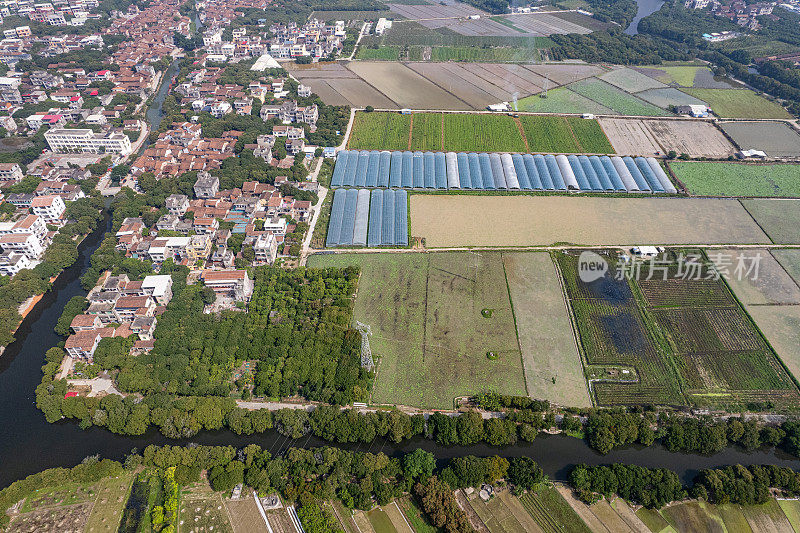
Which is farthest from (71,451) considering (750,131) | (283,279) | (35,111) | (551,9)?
(551,9)

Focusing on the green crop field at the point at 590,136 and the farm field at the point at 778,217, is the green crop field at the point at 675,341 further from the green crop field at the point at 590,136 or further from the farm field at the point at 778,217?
the green crop field at the point at 590,136

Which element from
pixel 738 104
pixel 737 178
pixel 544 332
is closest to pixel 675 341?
pixel 544 332

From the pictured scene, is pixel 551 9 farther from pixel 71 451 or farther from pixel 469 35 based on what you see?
pixel 71 451

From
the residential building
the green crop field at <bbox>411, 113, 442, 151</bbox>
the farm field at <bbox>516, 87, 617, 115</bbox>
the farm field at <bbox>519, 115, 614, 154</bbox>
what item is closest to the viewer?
the residential building

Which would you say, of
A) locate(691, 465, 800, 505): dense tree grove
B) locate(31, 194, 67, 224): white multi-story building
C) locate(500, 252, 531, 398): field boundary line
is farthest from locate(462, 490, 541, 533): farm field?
locate(31, 194, 67, 224): white multi-story building

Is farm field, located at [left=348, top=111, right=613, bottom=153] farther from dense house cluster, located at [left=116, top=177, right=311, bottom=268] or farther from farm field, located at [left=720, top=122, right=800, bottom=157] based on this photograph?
farm field, located at [left=720, top=122, right=800, bottom=157]

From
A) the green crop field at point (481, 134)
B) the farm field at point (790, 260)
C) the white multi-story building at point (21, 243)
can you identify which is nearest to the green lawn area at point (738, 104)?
the green crop field at point (481, 134)
